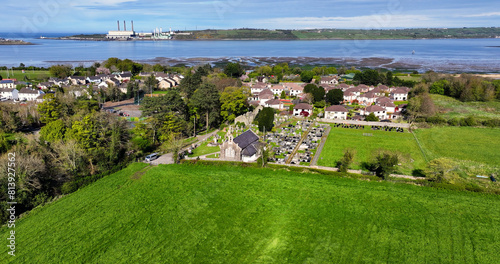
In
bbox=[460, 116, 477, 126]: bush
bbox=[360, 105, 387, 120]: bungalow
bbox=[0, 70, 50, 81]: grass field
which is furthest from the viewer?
bbox=[0, 70, 50, 81]: grass field

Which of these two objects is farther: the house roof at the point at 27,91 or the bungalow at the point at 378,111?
the house roof at the point at 27,91

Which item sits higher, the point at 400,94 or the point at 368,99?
the point at 400,94

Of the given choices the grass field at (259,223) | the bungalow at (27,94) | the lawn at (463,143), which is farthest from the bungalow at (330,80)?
the bungalow at (27,94)

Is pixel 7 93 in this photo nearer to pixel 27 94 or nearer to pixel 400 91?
pixel 27 94

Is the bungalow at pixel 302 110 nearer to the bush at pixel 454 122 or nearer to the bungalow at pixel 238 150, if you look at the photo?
the bush at pixel 454 122

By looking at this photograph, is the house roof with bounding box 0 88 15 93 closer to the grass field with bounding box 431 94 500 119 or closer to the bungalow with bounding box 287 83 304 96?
the bungalow with bounding box 287 83 304 96

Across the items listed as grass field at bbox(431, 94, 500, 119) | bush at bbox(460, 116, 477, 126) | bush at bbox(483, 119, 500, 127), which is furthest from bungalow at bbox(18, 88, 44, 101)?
bush at bbox(483, 119, 500, 127)

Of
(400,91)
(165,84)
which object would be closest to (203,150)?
(165,84)
